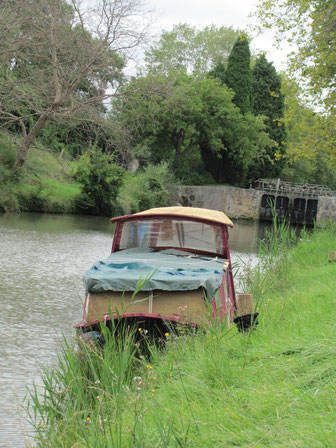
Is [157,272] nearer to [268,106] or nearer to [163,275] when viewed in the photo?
[163,275]

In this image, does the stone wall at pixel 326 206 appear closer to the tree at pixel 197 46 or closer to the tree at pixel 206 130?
the tree at pixel 206 130

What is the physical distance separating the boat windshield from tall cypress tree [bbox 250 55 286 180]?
45.2 m

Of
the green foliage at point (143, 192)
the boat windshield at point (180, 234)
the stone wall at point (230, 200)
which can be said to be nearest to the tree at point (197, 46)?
the stone wall at point (230, 200)

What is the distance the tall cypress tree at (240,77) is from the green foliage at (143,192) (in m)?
14.8

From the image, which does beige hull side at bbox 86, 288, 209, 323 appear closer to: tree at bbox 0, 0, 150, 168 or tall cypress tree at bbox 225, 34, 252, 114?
tree at bbox 0, 0, 150, 168

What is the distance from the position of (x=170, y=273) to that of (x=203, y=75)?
2049 inches

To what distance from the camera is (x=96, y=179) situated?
29.8 metres

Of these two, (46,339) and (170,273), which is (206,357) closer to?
(170,273)

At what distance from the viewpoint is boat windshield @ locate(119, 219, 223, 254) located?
7.90 metres

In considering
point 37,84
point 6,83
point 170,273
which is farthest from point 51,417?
point 37,84

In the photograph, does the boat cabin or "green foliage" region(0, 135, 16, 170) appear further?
"green foliage" region(0, 135, 16, 170)

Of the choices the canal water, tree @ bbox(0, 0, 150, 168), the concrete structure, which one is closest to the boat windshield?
the canal water

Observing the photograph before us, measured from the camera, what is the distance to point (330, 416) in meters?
2.67

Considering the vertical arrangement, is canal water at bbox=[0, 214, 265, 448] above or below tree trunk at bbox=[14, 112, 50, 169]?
below
